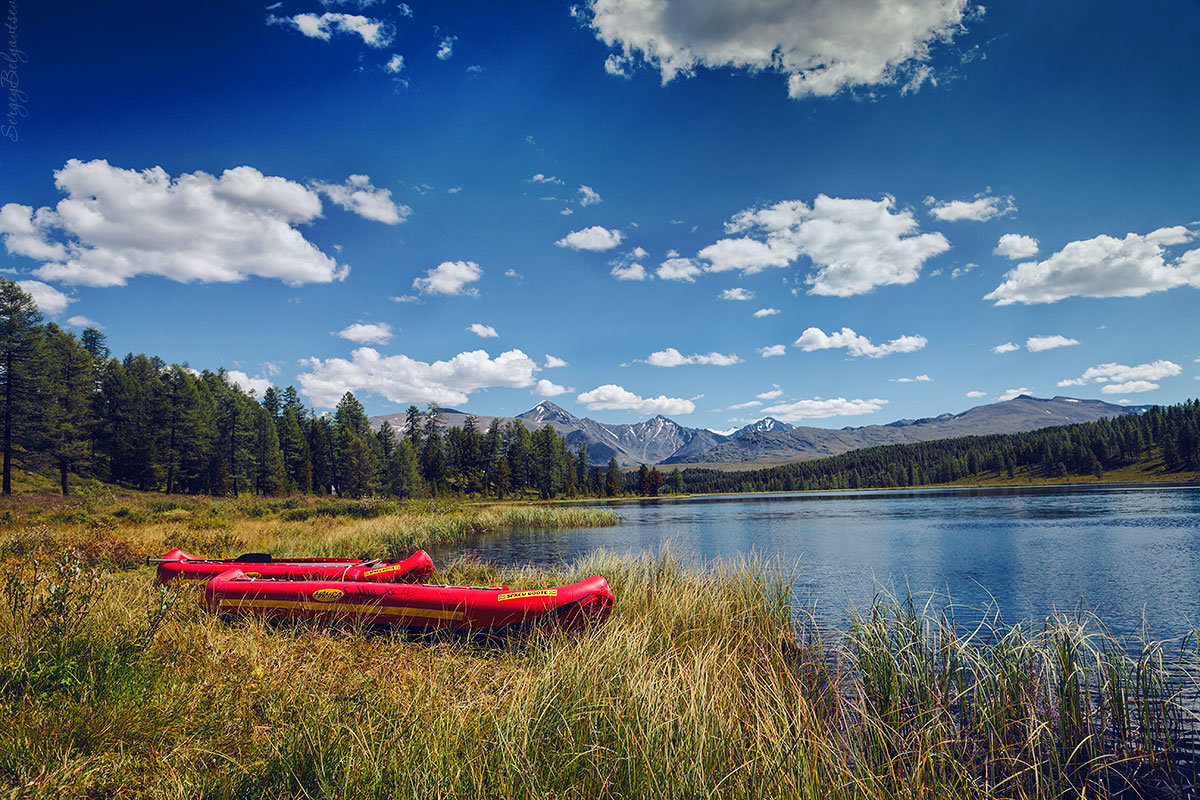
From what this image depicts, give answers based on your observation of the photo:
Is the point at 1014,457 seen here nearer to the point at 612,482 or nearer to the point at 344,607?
the point at 612,482

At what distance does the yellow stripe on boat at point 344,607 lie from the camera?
9250 millimetres

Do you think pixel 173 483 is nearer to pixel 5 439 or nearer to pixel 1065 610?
pixel 5 439

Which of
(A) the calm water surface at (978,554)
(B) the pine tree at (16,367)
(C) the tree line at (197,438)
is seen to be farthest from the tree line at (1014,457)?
(B) the pine tree at (16,367)

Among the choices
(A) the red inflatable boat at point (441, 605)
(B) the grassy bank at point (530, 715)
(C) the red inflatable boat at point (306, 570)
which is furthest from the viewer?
(C) the red inflatable boat at point (306, 570)

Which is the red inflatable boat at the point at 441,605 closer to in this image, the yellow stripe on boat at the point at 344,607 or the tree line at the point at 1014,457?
the yellow stripe on boat at the point at 344,607

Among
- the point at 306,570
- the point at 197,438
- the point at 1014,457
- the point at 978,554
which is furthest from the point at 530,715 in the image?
the point at 1014,457

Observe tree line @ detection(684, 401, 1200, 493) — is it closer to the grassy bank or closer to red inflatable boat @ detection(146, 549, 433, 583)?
the grassy bank

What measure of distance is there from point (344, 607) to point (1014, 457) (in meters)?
162

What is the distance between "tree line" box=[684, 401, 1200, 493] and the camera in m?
115

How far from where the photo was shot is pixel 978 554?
22.7 m

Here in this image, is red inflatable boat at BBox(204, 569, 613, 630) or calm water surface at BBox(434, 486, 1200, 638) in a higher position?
red inflatable boat at BBox(204, 569, 613, 630)

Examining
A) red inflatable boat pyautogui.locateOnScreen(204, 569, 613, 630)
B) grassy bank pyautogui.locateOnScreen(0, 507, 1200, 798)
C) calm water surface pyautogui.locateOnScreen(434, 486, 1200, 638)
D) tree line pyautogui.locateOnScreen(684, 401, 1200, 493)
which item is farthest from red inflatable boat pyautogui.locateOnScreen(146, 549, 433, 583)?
tree line pyautogui.locateOnScreen(684, 401, 1200, 493)

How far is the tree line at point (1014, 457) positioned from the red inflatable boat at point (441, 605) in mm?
140426

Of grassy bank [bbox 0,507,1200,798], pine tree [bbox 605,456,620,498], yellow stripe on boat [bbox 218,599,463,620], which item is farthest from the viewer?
pine tree [bbox 605,456,620,498]
